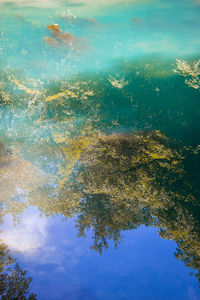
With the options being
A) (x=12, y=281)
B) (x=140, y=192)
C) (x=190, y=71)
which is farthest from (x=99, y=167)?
(x=190, y=71)

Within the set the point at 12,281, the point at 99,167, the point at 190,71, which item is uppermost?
the point at 190,71

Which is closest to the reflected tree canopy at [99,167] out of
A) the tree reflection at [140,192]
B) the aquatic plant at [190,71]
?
the tree reflection at [140,192]

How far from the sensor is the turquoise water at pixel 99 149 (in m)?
6.13

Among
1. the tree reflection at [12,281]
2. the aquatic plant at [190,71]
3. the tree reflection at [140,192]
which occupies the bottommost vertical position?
the tree reflection at [12,281]

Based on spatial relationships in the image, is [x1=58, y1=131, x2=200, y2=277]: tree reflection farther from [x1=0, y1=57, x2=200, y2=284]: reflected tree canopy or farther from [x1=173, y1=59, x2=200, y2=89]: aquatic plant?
[x1=173, y1=59, x2=200, y2=89]: aquatic plant

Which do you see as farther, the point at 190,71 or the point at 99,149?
the point at 190,71

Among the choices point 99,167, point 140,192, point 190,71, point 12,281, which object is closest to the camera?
point 12,281

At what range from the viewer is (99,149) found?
10430 mm

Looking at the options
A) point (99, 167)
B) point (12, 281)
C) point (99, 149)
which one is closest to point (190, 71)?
point (99, 149)

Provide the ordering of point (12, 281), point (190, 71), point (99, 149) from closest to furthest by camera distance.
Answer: point (12, 281)
point (99, 149)
point (190, 71)

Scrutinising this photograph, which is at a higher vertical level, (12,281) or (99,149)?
(99,149)

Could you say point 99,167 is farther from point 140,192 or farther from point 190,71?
point 190,71

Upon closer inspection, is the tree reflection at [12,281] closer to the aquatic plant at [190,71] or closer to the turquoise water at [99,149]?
the turquoise water at [99,149]

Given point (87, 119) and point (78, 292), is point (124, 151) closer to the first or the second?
point (87, 119)
